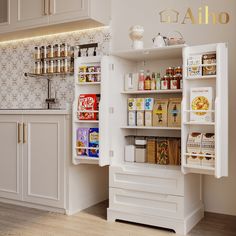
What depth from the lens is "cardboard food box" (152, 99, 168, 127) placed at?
2965 millimetres

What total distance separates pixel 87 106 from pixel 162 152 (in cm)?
79

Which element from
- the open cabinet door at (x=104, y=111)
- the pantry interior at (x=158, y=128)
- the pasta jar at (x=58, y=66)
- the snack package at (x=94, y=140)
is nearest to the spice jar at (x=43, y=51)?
the pasta jar at (x=58, y=66)

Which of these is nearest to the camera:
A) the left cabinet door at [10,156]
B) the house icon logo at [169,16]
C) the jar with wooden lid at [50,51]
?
the house icon logo at [169,16]

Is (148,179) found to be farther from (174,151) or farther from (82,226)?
(82,226)

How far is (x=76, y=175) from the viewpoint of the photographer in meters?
3.20

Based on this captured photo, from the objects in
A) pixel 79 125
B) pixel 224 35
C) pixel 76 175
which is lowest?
pixel 76 175

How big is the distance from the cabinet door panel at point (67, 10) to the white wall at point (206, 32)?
1.40 ft

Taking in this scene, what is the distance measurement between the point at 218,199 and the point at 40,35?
2.70 metres

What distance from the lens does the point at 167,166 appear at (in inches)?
115

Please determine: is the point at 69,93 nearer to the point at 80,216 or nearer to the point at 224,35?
the point at 80,216

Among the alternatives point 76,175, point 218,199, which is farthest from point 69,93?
point 218,199

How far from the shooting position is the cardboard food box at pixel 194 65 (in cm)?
258

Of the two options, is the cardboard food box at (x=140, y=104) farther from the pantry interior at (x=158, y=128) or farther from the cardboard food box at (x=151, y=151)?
the cardboard food box at (x=151, y=151)

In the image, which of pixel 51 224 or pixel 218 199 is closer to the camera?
pixel 51 224
